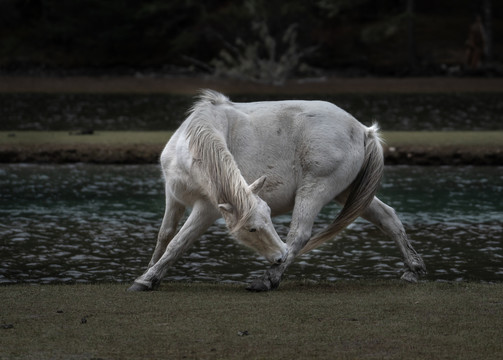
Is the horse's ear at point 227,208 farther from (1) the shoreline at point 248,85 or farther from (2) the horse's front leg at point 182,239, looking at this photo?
(1) the shoreline at point 248,85

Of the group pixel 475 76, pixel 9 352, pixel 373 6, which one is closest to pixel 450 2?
pixel 373 6

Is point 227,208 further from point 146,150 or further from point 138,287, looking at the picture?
point 146,150

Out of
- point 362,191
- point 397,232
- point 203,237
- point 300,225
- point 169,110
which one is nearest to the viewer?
point 300,225

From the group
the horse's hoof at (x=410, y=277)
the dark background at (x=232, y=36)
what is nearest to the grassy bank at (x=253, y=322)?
the horse's hoof at (x=410, y=277)

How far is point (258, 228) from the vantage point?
6.34 metres

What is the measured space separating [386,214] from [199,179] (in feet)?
5.69

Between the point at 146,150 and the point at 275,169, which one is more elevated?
the point at 275,169

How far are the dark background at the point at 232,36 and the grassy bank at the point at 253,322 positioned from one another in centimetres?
2957

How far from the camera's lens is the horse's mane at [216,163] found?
6402mm

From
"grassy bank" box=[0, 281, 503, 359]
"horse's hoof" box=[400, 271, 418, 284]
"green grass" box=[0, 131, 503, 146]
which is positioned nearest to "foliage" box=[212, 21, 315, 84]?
"green grass" box=[0, 131, 503, 146]

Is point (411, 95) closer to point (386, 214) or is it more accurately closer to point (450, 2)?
point (450, 2)

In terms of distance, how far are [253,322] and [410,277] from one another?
228 centimetres

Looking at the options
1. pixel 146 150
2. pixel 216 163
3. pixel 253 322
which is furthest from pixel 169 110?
pixel 253 322

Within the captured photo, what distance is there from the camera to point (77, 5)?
150 feet
